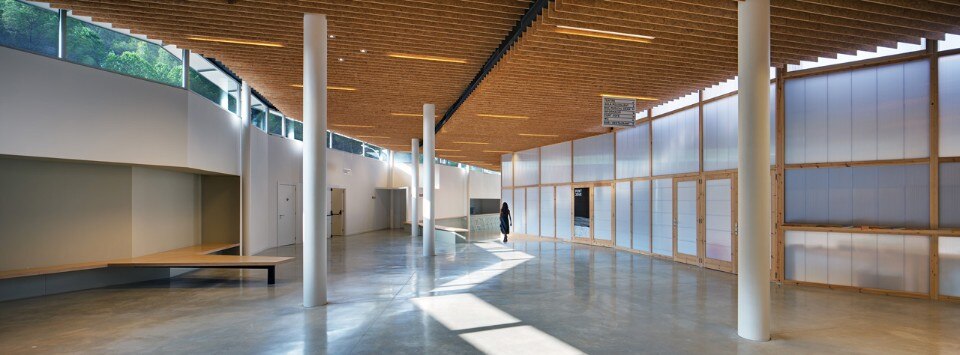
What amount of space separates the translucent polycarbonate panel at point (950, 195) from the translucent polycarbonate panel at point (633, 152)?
6.00 meters

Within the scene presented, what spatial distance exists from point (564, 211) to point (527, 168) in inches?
120

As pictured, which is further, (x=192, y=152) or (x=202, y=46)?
(x=192, y=152)

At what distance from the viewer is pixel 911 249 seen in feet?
24.0

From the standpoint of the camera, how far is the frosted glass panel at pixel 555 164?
1686 centimetres

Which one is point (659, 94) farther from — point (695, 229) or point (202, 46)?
point (202, 46)

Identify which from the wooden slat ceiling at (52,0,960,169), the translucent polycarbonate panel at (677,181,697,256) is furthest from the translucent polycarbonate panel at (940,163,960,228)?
the translucent polycarbonate panel at (677,181,697,256)

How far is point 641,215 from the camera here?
1301 cm

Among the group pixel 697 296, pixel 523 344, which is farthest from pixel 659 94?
pixel 523 344

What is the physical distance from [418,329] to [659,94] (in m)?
7.02

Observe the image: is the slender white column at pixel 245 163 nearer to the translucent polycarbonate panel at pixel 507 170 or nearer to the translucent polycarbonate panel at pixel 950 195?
the translucent polycarbonate panel at pixel 507 170

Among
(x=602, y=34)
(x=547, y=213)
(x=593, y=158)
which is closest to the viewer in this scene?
(x=602, y=34)

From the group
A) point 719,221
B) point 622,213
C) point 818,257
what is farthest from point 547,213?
point 818,257

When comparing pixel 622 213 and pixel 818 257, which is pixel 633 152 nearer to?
pixel 622 213

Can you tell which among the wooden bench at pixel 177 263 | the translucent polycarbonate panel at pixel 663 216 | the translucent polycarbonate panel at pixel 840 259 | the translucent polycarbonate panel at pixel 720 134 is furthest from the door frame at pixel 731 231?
the wooden bench at pixel 177 263
